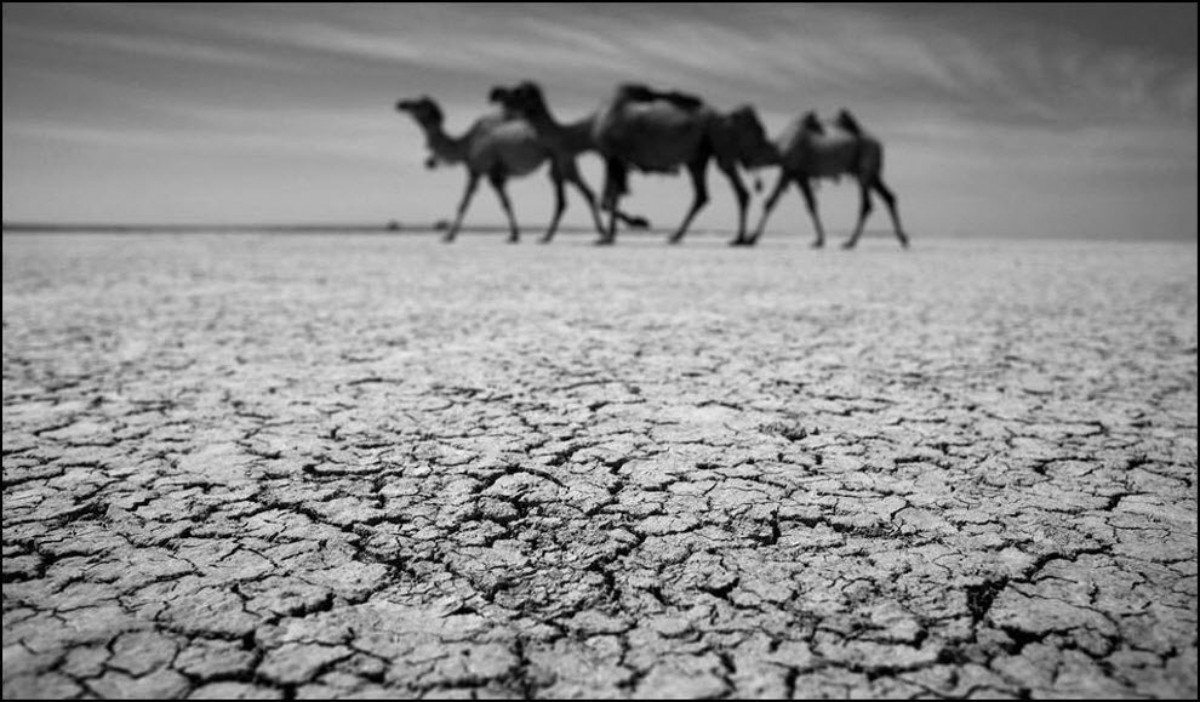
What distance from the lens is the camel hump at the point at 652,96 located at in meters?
11.0

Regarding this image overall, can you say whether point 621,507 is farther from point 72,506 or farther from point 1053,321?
point 1053,321

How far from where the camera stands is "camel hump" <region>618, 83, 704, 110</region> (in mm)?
11008

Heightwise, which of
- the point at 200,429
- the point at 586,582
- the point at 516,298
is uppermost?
the point at 516,298

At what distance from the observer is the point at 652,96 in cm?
1110

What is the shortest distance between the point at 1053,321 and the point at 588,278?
12.1 ft

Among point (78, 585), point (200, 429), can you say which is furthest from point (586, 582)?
point (200, 429)

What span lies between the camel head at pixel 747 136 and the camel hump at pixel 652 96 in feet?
2.46

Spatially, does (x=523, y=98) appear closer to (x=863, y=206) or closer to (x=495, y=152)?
(x=495, y=152)

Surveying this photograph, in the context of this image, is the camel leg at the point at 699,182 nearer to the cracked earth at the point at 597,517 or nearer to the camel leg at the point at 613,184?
the camel leg at the point at 613,184

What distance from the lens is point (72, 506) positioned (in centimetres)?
137

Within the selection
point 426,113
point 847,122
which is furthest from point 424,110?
point 847,122

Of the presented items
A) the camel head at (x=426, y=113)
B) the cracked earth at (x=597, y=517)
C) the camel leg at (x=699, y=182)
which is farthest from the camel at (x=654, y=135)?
the cracked earth at (x=597, y=517)

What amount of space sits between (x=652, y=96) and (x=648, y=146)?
0.94 metres

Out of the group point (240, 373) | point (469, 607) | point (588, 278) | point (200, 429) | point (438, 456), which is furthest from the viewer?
point (588, 278)
